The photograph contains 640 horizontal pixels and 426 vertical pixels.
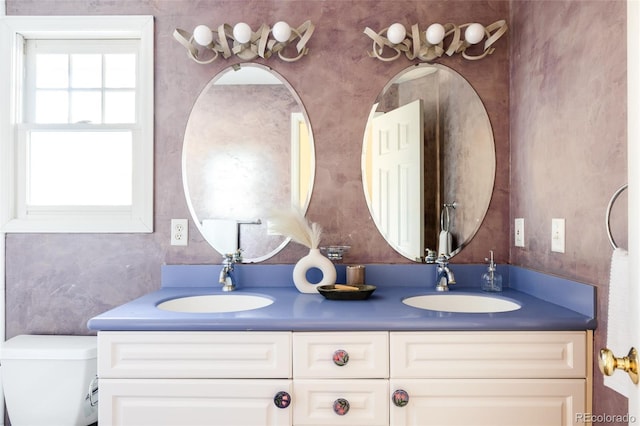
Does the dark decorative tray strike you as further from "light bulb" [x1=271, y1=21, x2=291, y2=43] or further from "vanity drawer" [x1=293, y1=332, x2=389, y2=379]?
"light bulb" [x1=271, y1=21, x2=291, y2=43]

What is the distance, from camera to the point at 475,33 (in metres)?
1.88

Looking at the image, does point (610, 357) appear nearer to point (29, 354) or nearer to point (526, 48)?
point (526, 48)

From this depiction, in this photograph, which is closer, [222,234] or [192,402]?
[192,402]

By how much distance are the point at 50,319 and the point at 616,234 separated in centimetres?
227

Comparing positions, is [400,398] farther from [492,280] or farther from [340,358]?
[492,280]

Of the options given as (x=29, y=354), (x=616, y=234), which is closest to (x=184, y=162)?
(x=29, y=354)

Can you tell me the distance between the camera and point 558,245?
1.57 metres

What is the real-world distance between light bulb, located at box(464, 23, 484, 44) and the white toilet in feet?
6.87

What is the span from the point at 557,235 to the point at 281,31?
1.38 metres

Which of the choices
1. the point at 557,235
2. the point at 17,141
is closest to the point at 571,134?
the point at 557,235

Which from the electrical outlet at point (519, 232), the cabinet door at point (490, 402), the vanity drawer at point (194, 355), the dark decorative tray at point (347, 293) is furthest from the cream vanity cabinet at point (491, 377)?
the electrical outlet at point (519, 232)

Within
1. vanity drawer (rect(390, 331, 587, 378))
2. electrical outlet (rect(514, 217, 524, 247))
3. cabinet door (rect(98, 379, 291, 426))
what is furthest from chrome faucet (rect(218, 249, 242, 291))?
electrical outlet (rect(514, 217, 524, 247))

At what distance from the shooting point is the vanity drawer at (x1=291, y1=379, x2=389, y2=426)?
4.48ft

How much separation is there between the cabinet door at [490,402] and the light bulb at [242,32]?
1502 mm
